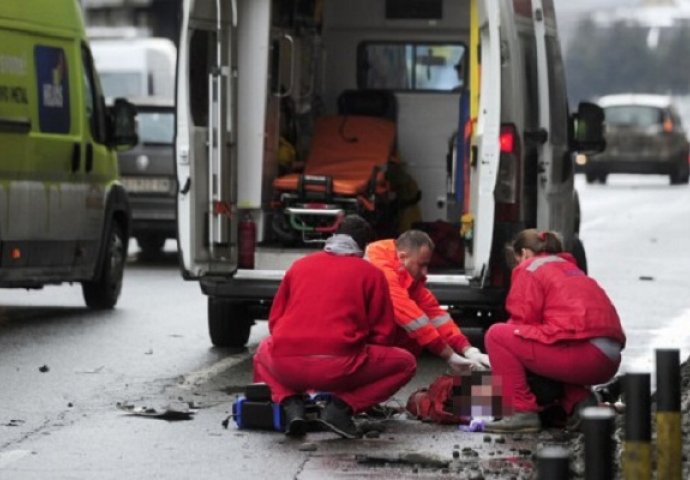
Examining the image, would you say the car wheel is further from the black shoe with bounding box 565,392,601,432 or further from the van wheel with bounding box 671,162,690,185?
the van wheel with bounding box 671,162,690,185

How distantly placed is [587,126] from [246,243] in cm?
262

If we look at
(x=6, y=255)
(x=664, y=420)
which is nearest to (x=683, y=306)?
(x=6, y=255)

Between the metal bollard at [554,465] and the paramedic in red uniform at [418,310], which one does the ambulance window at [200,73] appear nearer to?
the paramedic in red uniform at [418,310]

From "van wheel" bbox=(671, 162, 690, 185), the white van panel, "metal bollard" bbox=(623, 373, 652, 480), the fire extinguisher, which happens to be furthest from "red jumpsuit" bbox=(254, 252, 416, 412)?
"van wheel" bbox=(671, 162, 690, 185)

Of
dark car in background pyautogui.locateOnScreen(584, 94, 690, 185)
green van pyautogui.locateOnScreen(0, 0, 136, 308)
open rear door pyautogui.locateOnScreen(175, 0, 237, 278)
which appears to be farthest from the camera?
dark car in background pyautogui.locateOnScreen(584, 94, 690, 185)

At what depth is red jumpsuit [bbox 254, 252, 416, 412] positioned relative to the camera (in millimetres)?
10719

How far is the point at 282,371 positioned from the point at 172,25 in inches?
1570

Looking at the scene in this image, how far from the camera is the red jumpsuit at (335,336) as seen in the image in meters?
10.7

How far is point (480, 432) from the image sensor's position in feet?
36.3

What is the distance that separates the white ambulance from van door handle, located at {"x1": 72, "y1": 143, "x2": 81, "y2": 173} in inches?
65.9

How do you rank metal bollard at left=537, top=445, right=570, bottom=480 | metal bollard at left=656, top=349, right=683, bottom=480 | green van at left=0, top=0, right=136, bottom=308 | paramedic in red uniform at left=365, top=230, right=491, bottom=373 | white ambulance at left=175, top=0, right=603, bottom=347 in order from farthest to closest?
green van at left=0, top=0, right=136, bottom=308, white ambulance at left=175, top=0, right=603, bottom=347, paramedic in red uniform at left=365, top=230, right=491, bottom=373, metal bollard at left=656, top=349, right=683, bottom=480, metal bollard at left=537, top=445, right=570, bottom=480

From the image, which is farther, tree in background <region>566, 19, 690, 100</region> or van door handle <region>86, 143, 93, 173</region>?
tree in background <region>566, 19, 690, 100</region>

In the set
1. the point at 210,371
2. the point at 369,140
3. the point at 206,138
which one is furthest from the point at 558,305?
the point at 369,140

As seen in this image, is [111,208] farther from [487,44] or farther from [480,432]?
[480,432]
